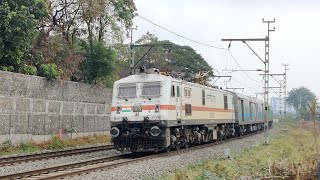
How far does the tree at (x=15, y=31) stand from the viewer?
846 inches

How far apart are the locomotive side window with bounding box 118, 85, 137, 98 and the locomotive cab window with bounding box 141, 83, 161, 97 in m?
0.41

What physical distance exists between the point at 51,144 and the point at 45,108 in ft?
6.08

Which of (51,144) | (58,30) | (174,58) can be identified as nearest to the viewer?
(51,144)

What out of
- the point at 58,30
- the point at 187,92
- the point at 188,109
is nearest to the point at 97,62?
the point at 58,30

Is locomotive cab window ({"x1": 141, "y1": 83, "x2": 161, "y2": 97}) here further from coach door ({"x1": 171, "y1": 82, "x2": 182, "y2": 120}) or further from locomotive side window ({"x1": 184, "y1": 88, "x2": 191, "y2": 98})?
locomotive side window ({"x1": 184, "y1": 88, "x2": 191, "y2": 98})

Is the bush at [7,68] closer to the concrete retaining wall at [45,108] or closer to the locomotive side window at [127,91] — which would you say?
the concrete retaining wall at [45,108]

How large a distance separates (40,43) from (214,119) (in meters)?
11.1

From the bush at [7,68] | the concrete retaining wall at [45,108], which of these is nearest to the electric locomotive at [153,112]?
the concrete retaining wall at [45,108]

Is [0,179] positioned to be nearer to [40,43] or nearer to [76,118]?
[76,118]

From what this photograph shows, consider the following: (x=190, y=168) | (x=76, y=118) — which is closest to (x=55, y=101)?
(x=76, y=118)

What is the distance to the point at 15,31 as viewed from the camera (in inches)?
862

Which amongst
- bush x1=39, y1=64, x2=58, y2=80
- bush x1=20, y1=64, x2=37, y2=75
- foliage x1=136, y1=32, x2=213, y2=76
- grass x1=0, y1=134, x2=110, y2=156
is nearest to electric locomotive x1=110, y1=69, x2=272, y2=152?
grass x1=0, y1=134, x2=110, y2=156

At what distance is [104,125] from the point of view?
2962cm

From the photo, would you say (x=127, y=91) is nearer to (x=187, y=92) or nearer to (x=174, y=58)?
(x=187, y=92)
